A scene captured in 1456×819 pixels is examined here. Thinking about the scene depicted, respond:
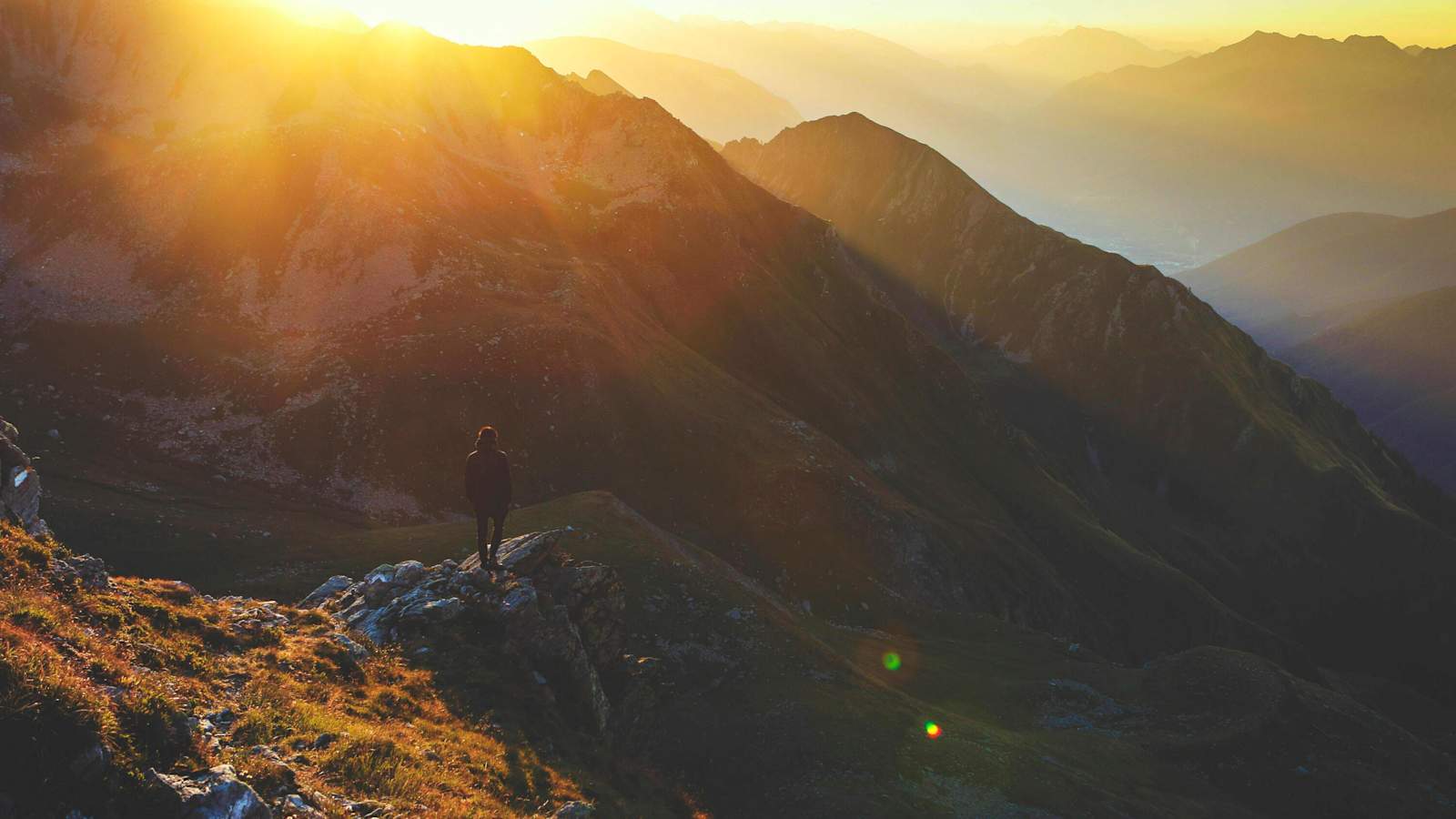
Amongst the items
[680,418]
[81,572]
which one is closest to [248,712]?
[81,572]

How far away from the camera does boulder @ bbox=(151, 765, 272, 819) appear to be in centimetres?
1005

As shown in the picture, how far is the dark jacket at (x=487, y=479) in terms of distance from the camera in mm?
23516

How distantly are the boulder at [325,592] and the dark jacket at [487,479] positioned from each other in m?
7.13

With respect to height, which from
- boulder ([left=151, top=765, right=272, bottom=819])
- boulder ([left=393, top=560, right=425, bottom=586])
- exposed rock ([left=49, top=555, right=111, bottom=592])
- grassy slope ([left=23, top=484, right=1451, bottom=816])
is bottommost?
grassy slope ([left=23, top=484, right=1451, bottom=816])

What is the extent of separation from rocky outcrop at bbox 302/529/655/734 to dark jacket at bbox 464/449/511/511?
294cm

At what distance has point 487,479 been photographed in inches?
931

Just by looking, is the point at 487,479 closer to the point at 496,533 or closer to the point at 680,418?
the point at 496,533

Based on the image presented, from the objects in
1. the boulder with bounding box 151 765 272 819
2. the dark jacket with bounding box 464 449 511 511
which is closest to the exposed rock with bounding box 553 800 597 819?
the boulder with bounding box 151 765 272 819

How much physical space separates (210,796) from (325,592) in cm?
1815

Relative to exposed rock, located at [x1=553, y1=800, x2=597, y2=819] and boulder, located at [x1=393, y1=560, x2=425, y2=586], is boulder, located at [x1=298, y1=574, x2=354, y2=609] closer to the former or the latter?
boulder, located at [x1=393, y1=560, x2=425, y2=586]

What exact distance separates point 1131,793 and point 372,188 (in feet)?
267

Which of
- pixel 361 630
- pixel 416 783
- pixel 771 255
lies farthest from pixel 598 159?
pixel 416 783

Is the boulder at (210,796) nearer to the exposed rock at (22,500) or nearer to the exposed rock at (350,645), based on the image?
the exposed rock at (350,645)

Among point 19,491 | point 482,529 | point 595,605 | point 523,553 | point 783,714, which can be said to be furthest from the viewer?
point 783,714
